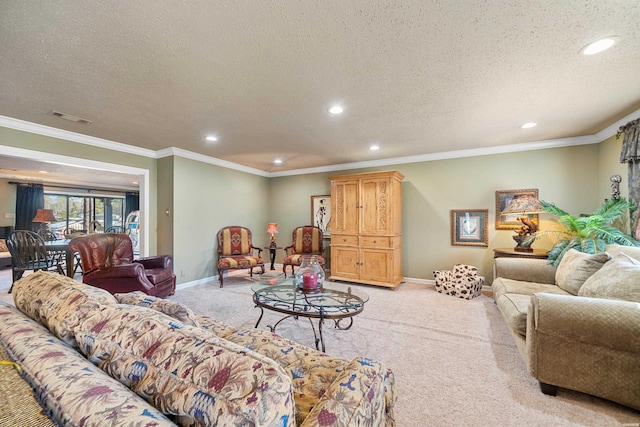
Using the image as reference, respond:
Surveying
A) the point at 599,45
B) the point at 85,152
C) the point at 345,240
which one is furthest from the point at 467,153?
the point at 85,152

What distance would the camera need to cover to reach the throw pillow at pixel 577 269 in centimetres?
239

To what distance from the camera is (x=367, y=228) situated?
4.71 metres

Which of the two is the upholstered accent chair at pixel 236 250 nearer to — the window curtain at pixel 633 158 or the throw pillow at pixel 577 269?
the throw pillow at pixel 577 269

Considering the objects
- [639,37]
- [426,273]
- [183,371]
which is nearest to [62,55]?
[183,371]

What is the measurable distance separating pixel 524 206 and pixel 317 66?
11.9 ft

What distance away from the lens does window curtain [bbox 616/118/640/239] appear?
2.89 meters

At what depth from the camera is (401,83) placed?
2357 millimetres

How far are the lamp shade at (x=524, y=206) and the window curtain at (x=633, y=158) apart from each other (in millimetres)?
884

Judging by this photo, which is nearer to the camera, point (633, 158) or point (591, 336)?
point (591, 336)

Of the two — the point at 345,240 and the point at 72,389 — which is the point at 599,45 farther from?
the point at 345,240

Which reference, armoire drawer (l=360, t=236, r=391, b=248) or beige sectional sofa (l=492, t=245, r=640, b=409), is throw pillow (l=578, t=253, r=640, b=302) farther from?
armoire drawer (l=360, t=236, r=391, b=248)

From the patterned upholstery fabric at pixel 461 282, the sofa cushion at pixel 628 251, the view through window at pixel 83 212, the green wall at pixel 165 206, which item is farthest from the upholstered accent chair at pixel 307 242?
the view through window at pixel 83 212

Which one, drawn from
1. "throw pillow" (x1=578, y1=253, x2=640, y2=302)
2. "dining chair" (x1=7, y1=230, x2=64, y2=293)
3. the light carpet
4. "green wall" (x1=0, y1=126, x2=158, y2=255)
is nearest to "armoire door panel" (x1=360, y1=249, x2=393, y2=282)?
the light carpet

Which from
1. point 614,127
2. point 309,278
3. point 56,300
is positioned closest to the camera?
point 56,300
